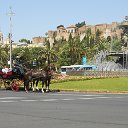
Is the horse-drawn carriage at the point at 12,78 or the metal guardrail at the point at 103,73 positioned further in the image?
the metal guardrail at the point at 103,73

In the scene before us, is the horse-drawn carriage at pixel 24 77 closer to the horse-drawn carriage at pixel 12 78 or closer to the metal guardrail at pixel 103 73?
the horse-drawn carriage at pixel 12 78

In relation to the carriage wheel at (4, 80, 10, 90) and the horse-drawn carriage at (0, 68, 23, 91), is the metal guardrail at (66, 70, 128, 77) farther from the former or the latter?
the horse-drawn carriage at (0, 68, 23, 91)

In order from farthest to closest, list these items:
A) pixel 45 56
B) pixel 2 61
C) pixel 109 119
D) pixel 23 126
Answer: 1. pixel 45 56
2. pixel 2 61
3. pixel 109 119
4. pixel 23 126

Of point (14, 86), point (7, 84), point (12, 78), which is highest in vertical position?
point (12, 78)

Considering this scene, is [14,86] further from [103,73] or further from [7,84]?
[103,73]

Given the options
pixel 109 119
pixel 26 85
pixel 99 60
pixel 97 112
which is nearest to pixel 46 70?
pixel 26 85

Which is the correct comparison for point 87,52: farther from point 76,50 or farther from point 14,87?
point 14,87

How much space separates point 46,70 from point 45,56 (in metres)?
103

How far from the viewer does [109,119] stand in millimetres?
14625

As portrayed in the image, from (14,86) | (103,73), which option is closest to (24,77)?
(14,86)

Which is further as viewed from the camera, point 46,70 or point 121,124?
point 46,70

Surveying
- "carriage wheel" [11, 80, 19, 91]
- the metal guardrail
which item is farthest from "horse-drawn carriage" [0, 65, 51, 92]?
the metal guardrail

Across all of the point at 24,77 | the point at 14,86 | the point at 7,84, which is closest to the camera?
the point at 24,77

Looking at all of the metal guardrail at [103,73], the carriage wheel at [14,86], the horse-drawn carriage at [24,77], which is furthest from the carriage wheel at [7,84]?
the metal guardrail at [103,73]
